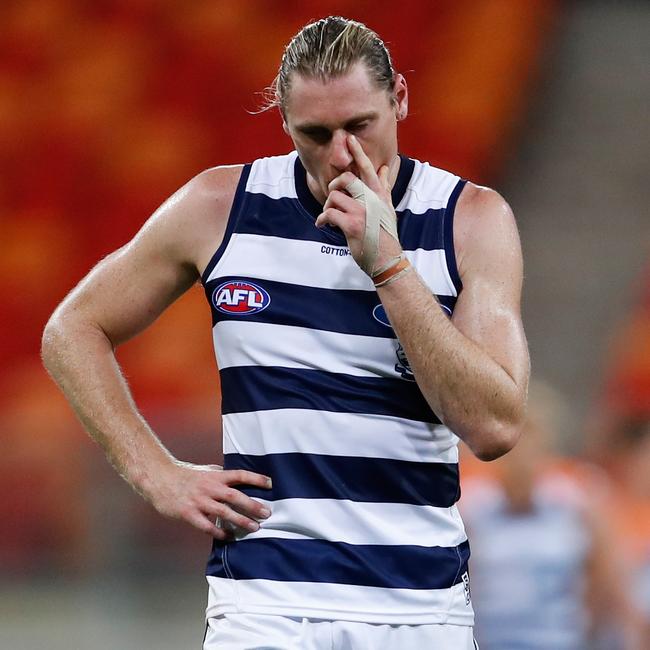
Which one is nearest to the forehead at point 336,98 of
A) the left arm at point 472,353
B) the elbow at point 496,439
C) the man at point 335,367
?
the man at point 335,367

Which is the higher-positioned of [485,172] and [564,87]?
[564,87]

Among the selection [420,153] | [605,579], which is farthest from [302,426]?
[420,153]

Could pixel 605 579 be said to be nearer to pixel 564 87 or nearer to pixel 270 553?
pixel 270 553

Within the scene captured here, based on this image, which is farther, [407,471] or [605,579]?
[605,579]

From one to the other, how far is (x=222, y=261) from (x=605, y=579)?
2073 mm

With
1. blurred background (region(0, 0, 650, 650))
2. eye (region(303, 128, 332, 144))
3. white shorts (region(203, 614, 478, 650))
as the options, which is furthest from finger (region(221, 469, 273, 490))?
blurred background (region(0, 0, 650, 650))

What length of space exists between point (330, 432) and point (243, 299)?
29 cm

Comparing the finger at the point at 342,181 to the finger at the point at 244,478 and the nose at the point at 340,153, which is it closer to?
the nose at the point at 340,153

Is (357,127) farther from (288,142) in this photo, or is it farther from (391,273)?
(288,142)

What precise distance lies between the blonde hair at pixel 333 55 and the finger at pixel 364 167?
13cm

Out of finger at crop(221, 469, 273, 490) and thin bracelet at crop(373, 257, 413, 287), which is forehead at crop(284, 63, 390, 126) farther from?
finger at crop(221, 469, 273, 490)

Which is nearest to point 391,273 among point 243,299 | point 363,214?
point 363,214

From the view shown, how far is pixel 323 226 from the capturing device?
228 cm

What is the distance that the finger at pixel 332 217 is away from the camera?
6.81ft
